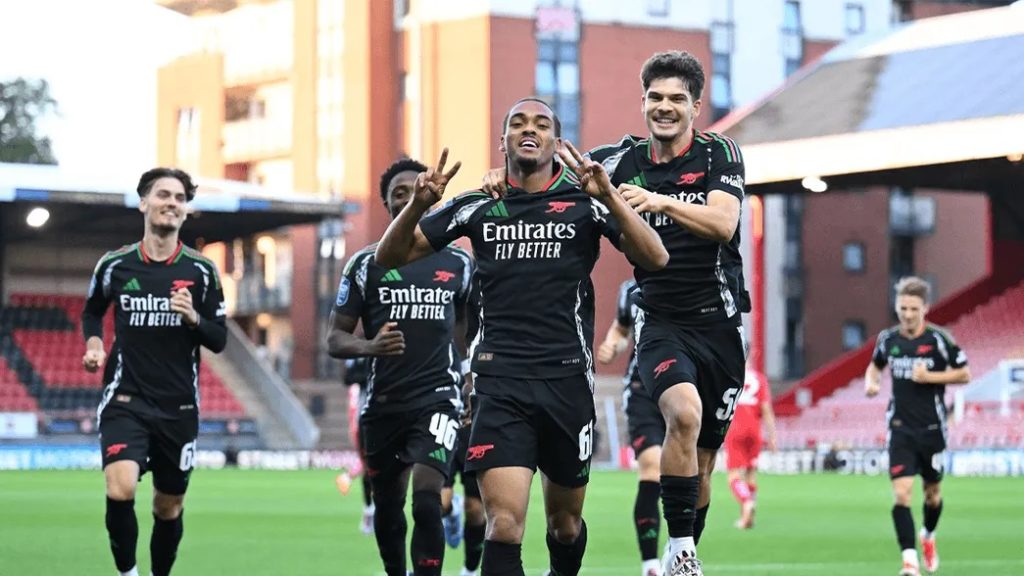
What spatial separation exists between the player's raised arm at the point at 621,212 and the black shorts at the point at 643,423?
5.88 metres

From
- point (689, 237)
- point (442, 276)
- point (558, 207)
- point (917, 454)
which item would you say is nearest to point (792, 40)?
point (917, 454)

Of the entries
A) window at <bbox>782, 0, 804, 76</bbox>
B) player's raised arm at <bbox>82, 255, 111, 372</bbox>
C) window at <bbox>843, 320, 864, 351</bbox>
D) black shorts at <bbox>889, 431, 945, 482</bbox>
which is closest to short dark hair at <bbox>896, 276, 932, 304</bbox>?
black shorts at <bbox>889, 431, 945, 482</bbox>

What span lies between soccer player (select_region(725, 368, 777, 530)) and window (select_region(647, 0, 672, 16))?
139 feet

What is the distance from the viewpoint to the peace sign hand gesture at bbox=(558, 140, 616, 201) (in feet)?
27.1

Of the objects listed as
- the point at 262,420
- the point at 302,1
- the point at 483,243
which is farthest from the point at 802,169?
the point at 483,243

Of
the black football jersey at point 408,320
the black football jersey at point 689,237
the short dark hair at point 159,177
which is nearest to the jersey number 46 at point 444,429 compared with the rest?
the black football jersey at point 408,320

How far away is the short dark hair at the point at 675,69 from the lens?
973 centimetres

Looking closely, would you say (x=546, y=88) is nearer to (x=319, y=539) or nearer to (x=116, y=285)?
(x=319, y=539)

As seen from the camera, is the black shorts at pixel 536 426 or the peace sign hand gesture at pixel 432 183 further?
the black shorts at pixel 536 426

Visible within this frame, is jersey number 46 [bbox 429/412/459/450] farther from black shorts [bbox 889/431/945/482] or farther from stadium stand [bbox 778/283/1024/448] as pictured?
stadium stand [bbox 778/283/1024/448]

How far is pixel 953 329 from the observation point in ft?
166

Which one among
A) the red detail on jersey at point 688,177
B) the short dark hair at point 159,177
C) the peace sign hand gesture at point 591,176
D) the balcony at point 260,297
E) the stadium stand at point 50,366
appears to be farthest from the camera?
the balcony at point 260,297

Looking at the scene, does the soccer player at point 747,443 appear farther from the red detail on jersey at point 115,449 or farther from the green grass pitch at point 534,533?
the red detail on jersey at point 115,449

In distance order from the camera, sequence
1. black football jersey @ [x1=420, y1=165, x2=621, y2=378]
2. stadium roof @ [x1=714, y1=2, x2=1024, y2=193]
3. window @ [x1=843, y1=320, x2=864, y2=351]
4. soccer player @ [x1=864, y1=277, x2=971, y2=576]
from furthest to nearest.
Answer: window @ [x1=843, y1=320, x2=864, y2=351] < stadium roof @ [x1=714, y1=2, x2=1024, y2=193] < soccer player @ [x1=864, y1=277, x2=971, y2=576] < black football jersey @ [x1=420, y1=165, x2=621, y2=378]
